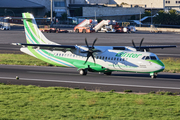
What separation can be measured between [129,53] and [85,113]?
55.2ft

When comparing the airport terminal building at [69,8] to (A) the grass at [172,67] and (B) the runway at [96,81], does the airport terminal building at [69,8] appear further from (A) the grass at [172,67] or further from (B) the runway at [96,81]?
(B) the runway at [96,81]

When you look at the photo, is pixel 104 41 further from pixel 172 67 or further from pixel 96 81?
pixel 96 81

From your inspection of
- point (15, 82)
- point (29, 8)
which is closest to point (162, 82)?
point (15, 82)

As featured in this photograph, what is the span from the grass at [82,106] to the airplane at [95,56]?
8634 millimetres

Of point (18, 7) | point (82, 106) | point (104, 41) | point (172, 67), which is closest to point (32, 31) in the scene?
point (172, 67)

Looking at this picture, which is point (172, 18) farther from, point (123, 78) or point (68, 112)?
point (68, 112)

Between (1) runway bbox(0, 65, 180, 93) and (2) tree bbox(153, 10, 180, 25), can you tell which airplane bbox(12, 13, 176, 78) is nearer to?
(1) runway bbox(0, 65, 180, 93)

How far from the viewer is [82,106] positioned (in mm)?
18547

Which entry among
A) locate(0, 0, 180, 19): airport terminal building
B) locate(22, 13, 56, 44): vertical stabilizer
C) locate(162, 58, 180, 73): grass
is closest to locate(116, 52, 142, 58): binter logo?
locate(162, 58, 180, 73): grass

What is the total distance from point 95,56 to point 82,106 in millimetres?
16209

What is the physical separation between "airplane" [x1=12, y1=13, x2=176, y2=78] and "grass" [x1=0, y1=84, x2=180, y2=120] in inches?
340

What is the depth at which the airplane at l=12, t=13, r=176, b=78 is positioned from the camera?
3098 cm

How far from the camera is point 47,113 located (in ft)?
54.3

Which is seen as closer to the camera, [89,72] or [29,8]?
[89,72]
